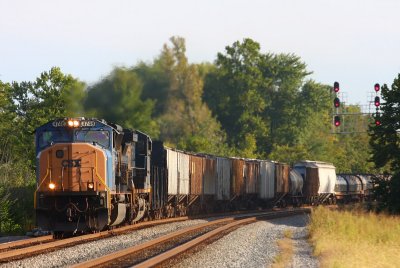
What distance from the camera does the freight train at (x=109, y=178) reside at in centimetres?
2292

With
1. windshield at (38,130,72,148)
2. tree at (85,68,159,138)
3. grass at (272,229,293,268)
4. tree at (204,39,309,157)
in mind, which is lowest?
grass at (272,229,293,268)

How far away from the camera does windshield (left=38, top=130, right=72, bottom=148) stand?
2330cm

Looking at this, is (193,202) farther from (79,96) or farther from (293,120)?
(293,120)

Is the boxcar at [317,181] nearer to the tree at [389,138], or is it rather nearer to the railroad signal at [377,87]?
the tree at [389,138]

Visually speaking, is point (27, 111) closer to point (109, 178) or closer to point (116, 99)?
point (116, 99)

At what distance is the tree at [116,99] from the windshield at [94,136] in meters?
10.7

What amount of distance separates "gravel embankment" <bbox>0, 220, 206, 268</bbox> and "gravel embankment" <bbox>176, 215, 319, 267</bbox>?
7.64 feet

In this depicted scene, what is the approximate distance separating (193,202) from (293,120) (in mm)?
71719

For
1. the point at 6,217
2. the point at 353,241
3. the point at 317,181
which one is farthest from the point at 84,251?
the point at 317,181

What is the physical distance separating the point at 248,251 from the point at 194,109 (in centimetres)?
7197

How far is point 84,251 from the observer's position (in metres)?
19.0

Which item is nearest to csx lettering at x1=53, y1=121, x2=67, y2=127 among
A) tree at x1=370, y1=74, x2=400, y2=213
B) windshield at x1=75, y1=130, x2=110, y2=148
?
windshield at x1=75, y1=130, x2=110, y2=148

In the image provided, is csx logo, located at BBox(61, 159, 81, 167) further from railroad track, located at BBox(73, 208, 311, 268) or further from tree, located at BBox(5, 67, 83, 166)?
tree, located at BBox(5, 67, 83, 166)

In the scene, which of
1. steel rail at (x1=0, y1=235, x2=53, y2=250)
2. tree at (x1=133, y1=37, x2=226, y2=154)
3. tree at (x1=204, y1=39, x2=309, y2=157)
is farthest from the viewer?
tree at (x1=204, y1=39, x2=309, y2=157)
